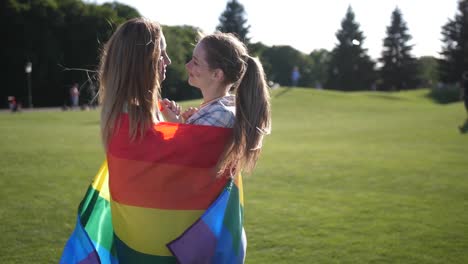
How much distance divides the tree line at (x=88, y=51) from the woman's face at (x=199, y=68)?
27.7 metres

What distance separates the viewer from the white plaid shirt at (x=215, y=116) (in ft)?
8.86

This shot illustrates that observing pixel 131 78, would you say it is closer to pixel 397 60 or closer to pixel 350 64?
pixel 350 64

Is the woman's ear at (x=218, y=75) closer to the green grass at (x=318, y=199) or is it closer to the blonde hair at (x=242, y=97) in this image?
the blonde hair at (x=242, y=97)

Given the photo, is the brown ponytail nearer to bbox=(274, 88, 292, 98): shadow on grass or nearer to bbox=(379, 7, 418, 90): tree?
bbox=(274, 88, 292, 98): shadow on grass

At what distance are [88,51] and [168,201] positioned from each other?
172 ft

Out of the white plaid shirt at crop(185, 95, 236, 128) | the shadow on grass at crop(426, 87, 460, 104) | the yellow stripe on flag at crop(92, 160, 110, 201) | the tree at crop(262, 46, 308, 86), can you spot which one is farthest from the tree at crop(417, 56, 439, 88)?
the yellow stripe on flag at crop(92, 160, 110, 201)

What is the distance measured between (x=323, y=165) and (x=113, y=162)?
374 inches

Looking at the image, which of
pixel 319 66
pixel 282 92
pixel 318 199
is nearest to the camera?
pixel 318 199

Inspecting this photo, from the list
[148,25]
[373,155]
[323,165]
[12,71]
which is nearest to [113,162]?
[148,25]

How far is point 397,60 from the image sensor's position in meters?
79.8

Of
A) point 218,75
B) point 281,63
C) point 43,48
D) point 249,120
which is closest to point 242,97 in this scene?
point 249,120

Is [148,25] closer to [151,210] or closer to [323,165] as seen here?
[151,210]

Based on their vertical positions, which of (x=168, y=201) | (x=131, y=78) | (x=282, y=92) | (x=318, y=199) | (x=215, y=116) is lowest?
(x=318, y=199)

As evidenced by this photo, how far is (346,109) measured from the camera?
36531 mm
